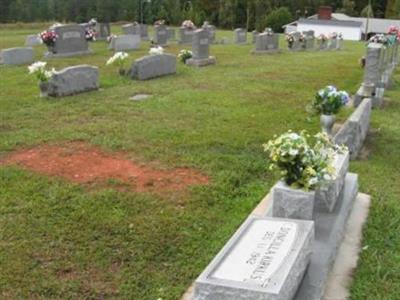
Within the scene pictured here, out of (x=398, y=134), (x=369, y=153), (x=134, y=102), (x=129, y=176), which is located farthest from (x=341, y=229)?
(x=134, y=102)

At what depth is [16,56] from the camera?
Answer: 656 inches

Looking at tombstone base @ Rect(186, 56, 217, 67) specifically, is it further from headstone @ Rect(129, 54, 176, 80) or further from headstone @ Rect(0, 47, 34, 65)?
headstone @ Rect(0, 47, 34, 65)

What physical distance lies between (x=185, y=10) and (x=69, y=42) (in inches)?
1435

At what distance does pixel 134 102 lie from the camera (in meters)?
10.7

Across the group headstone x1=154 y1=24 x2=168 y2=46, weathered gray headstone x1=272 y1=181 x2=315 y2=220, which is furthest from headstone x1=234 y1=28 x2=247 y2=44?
weathered gray headstone x1=272 y1=181 x2=315 y2=220

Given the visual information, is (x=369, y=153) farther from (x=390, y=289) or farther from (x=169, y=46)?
(x=169, y=46)

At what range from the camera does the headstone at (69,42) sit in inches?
719

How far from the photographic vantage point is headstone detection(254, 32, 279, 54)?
2320 centimetres

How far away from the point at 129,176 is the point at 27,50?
40.4ft

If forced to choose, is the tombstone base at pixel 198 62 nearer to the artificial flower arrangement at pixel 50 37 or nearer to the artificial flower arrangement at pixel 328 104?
the artificial flower arrangement at pixel 50 37

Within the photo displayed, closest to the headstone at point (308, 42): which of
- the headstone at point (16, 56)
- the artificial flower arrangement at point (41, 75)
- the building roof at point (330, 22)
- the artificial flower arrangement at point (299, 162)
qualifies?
the headstone at point (16, 56)

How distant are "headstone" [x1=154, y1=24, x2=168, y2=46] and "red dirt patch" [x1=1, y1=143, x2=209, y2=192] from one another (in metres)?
18.6

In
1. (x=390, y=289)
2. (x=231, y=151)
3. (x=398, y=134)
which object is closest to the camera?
(x=390, y=289)

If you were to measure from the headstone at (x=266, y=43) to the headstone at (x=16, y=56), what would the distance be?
1019cm
